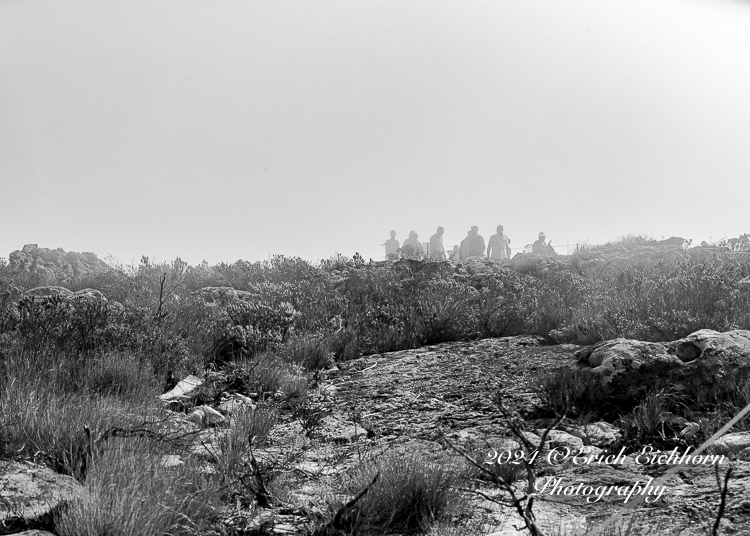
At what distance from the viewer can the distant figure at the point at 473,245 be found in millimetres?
22375

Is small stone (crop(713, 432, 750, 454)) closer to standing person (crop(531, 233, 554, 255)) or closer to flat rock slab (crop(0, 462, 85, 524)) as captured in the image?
flat rock slab (crop(0, 462, 85, 524))

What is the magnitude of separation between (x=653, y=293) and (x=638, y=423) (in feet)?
16.8

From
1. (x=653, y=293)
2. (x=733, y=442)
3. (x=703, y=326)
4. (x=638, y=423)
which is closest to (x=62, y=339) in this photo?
(x=638, y=423)

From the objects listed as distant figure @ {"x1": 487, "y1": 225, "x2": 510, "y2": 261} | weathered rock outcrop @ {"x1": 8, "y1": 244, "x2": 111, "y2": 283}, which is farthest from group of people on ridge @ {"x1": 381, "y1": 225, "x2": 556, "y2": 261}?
weathered rock outcrop @ {"x1": 8, "y1": 244, "x2": 111, "y2": 283}

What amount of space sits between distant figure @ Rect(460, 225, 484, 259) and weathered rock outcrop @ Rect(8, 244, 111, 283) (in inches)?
514

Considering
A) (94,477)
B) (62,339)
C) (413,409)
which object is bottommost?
(413,409)

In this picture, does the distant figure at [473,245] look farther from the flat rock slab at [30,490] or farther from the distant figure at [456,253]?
the flat rock slab at [30,490]

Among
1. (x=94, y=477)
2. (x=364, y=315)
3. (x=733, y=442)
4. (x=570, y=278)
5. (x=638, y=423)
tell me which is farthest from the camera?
(x=570, y=278)

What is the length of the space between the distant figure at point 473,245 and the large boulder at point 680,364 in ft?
56.1

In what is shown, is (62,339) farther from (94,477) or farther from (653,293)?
(653,293)

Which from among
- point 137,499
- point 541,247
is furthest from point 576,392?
point 541,247

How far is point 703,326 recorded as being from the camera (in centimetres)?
694

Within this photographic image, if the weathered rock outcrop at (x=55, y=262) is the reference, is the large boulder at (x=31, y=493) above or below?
below

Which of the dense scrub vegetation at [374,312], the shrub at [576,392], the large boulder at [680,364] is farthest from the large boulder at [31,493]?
the large boulder at [680,364]
